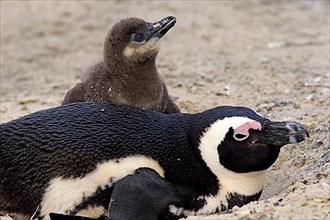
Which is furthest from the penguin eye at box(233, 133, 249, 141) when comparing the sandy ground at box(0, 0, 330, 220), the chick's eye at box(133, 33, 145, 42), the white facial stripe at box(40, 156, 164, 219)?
the chick's eye at box(133, 33, 145, 42)

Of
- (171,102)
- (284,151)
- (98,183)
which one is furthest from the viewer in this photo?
(171,102)

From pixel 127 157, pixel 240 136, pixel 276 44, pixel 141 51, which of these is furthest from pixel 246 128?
pixel 276 44

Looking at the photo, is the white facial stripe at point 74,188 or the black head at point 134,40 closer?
the white facial stripe at point 74,188

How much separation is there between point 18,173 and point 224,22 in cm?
632

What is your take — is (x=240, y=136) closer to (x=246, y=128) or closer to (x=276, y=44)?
(x=246, y=128)

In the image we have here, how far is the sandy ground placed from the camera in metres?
4.90

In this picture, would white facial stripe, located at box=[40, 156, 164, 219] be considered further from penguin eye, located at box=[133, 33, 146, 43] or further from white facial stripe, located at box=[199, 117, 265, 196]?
penguin eye, located at box=[133, 33, 146, 43]

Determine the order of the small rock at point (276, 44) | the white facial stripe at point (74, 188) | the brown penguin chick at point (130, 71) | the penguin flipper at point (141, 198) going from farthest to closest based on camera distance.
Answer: the small rock at point (276, 44) < the brown penguin chick at point (130, 71) < the white facial stripe at point (74, 188) < the penguin flipper at point (141, 198)

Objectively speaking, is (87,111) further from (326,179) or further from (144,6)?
(144,6)

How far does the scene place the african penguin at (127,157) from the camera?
4.27m

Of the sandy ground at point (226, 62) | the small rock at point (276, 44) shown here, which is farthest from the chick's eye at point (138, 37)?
the small rock at point (276, 44)

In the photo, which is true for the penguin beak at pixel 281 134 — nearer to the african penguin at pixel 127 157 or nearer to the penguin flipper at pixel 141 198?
the african penguin at pixel 127 157

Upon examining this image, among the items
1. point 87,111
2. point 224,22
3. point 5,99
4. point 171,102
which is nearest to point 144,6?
point 224,22

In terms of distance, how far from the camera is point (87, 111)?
454cm
